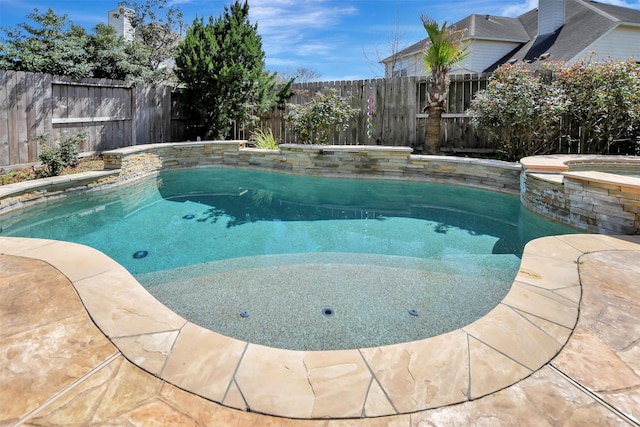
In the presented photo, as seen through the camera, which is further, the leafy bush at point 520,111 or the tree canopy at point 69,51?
the tree canopy at point 69,51

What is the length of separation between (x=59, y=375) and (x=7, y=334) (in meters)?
0.56

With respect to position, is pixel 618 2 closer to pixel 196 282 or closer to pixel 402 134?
pixel 402 134

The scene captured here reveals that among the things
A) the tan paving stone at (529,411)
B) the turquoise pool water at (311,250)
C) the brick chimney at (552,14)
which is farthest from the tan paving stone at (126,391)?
the brick chimney at (552,14)

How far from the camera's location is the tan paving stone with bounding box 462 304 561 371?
1.92 meters

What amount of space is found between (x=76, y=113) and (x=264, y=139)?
4.19 m

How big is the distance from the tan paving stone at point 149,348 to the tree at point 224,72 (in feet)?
26.4

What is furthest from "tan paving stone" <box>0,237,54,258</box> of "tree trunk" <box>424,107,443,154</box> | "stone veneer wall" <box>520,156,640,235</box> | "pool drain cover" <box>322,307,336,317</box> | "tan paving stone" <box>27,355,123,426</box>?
"tree trunk" <box>424,107,443,154</box>

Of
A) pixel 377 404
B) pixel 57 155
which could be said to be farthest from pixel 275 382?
pixel 57 155

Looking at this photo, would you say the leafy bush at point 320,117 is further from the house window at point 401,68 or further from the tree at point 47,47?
the house window at point 401,68

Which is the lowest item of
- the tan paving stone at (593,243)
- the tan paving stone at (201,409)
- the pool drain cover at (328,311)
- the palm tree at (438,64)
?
the pool drain cover at (328,311)

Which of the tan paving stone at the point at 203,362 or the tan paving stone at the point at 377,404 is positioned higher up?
the tan paving stone at the point at 203,362

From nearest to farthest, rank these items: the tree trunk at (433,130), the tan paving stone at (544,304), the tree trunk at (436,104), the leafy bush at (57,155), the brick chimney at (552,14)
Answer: the tan paving stone at (544,304), the leafy bush at (57,155), the tree trunk at (436,104), the tree trunk at (433,130), the brick chimney at (552,14)

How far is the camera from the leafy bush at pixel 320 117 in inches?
334

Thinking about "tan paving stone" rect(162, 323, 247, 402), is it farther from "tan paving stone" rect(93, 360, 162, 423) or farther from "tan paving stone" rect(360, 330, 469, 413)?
"tan paving stone" rect(360, 330, 469, 413)
